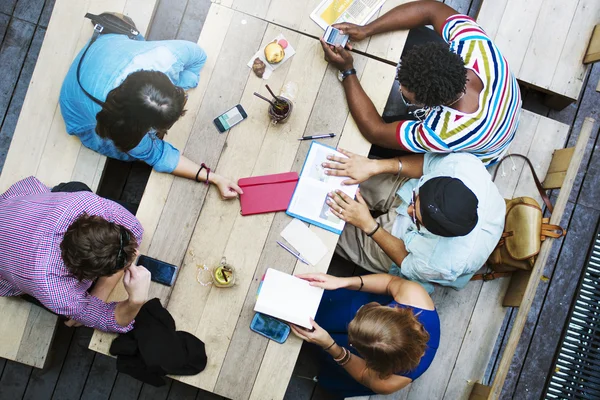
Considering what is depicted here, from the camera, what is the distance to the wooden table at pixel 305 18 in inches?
88.8

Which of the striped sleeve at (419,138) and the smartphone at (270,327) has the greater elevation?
the striped sleeve at (419,138)

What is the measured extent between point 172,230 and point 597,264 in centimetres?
245

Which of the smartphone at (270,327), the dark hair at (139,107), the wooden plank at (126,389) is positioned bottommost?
the wooden plank at (126,389)

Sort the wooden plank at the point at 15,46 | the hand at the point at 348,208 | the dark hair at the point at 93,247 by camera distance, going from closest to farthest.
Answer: the dark hair at the point at 93,247, the hand at the point at 348,208, the wooden plank at the point at 15,46

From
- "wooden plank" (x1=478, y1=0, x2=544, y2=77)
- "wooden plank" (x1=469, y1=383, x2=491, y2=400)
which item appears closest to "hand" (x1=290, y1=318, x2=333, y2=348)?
"wooden plank" (x1=469, y1=383, x2=491, y2=400)

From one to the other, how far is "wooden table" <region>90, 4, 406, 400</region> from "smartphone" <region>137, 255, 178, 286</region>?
0.12 ft

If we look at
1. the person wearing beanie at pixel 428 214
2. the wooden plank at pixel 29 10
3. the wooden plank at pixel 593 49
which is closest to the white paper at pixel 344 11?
the person wearing beanie at pixel 428 214

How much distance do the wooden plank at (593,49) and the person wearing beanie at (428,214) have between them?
3.43 ft

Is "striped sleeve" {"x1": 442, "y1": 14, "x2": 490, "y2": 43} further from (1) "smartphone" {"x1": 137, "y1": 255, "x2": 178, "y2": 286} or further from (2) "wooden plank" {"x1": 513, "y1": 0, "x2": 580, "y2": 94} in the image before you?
(1) "smartphone" {"x1": 137, "y1": 255, "x2": 178, "y2": 286}

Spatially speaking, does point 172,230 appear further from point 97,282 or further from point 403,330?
point 403,330

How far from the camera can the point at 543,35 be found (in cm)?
271

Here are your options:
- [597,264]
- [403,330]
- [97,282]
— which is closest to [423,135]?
[403,330]

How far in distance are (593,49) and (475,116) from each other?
1.09 metres

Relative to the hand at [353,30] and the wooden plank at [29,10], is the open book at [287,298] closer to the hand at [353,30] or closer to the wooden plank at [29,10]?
the hand at [353,30]
